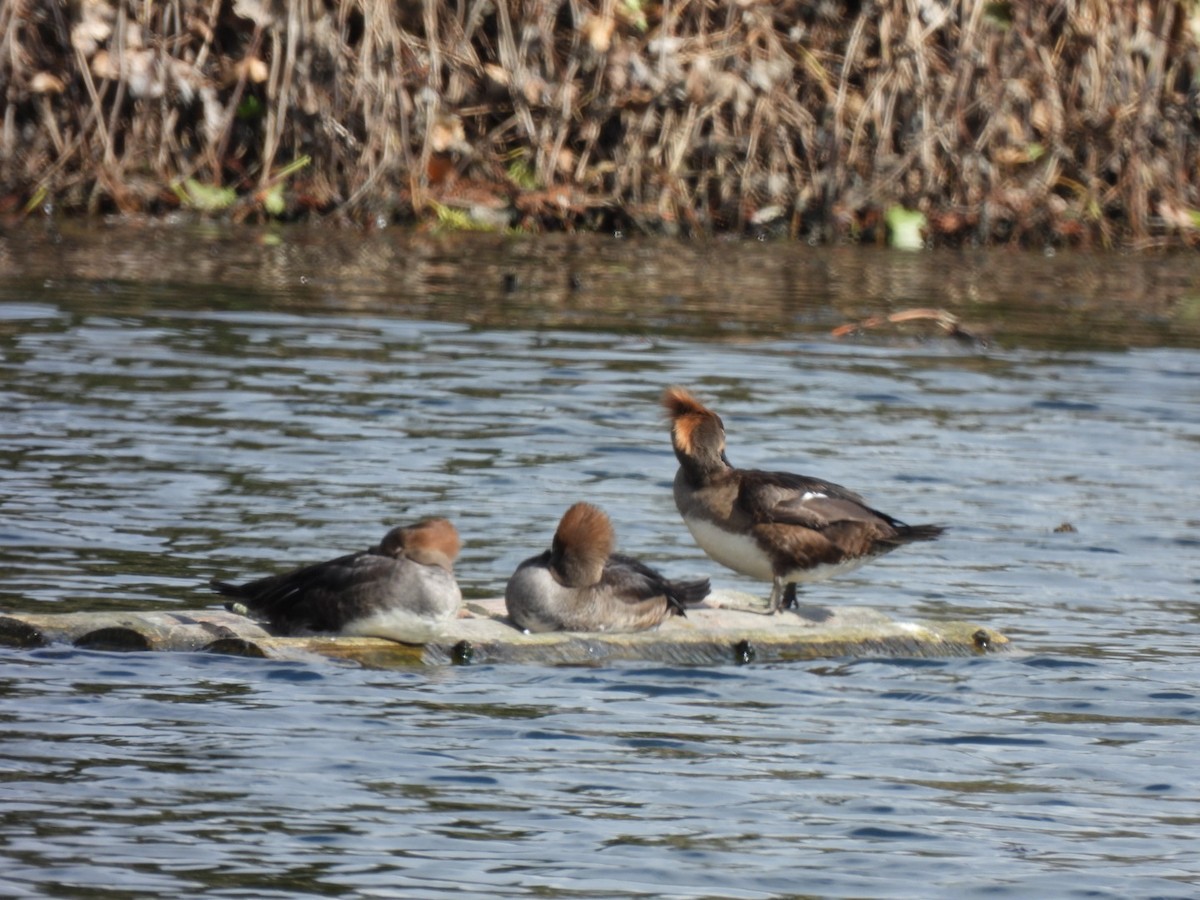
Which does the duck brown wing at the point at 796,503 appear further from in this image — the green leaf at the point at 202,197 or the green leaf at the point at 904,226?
the green leaf at the point at 904,226

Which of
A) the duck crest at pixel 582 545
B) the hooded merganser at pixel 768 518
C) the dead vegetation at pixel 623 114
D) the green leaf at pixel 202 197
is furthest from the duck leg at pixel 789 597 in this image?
the green leaf at pixel 202 197

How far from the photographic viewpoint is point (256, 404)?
40.0 feet

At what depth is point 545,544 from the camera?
941 centimetres

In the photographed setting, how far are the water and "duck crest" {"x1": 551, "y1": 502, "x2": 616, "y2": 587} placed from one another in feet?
1.20

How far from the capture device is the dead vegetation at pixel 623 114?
1961 cm

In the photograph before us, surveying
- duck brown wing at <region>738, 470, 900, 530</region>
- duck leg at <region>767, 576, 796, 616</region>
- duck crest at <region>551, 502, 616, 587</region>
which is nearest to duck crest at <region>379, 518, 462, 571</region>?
duck crest at <region>551, 502, 616, 587</region>

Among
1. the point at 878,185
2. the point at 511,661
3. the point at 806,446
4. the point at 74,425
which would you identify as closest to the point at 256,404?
the point at 74,425

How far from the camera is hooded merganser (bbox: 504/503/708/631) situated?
750cm

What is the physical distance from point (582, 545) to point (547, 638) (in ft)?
1.06

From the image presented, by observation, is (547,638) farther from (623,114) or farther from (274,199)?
(623,114)

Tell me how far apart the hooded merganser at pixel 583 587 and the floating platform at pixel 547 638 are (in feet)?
0.19

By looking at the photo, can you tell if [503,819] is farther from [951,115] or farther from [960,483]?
[951,115]

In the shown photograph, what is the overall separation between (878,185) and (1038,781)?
1535 centimetres

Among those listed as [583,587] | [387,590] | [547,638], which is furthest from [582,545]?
[387,590]
